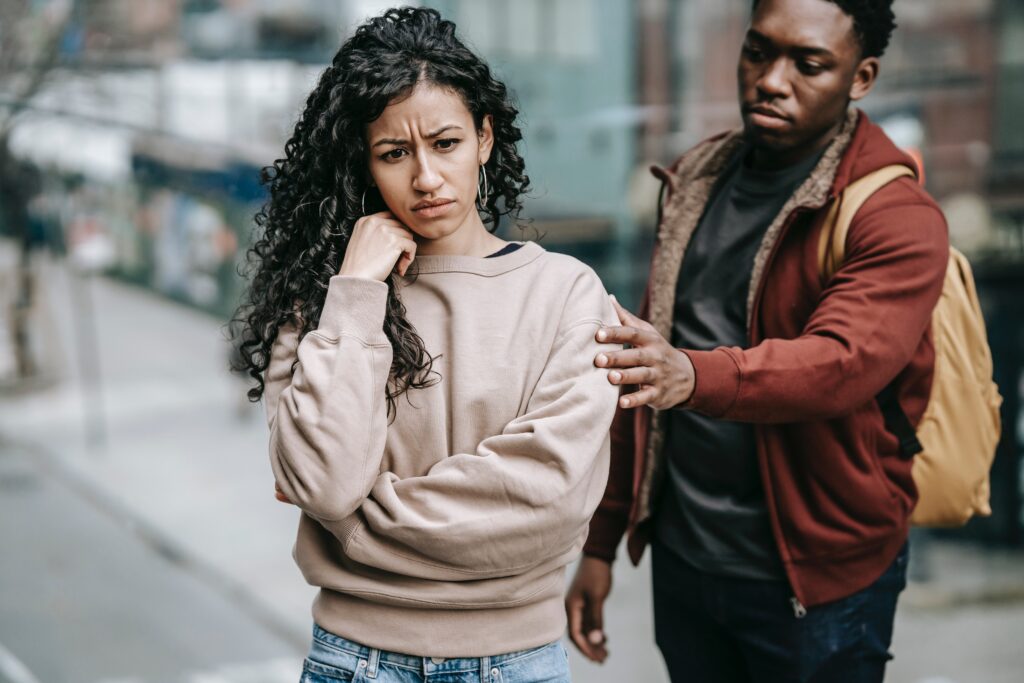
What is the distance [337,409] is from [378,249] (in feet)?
0.92

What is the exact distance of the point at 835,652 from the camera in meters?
2.33

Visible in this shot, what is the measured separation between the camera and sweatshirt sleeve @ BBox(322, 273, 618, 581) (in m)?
1.87

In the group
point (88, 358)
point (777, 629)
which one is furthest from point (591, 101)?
point (88, 358)

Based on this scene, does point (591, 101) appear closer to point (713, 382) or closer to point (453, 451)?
point (713, 382)

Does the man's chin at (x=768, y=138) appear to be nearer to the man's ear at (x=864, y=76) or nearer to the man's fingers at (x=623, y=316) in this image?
the man's ear at (x=864, y=76)

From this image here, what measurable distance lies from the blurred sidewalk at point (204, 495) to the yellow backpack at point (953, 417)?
2620 mm

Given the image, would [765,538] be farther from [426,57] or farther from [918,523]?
[426,57]

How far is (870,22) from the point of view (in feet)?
7.42

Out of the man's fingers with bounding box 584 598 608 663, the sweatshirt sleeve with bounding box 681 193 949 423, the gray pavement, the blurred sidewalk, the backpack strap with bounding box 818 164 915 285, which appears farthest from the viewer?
the blurred sidewalk

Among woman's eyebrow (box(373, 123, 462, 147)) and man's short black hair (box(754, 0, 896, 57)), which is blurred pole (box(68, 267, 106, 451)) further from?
man's short black hair (box(754, 0, 896, 57))

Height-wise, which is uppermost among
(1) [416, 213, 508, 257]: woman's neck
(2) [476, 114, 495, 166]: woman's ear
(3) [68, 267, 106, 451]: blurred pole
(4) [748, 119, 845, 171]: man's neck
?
(2) [476, 114, 495, 166]: woman's ear

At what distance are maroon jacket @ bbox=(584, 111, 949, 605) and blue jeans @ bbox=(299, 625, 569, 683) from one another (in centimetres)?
51

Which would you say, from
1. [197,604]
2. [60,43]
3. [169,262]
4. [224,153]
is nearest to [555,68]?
[197,604]

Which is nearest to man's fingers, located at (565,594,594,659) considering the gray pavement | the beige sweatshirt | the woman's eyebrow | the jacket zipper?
the jacket zipper
